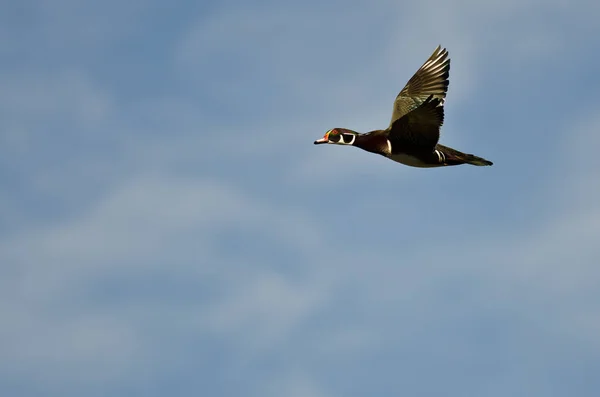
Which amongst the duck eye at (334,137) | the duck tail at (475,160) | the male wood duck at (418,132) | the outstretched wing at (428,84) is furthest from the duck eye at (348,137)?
the duck tail at (475,160)

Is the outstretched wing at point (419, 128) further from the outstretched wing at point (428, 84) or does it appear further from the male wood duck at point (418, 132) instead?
the outstretched wing at point (428, 84)

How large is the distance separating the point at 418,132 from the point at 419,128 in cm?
22

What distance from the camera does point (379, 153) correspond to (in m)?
31.5

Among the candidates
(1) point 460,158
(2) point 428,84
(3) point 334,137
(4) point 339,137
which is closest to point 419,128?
(1) point 460,158

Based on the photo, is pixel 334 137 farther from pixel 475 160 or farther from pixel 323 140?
pixel 475 160

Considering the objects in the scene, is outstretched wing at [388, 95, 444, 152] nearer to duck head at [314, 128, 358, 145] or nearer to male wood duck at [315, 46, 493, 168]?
male wood duck at [315, 46, 493, 168]

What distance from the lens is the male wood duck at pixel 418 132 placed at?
29328 millimetres

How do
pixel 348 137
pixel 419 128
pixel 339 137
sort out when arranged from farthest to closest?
pixel 339 137 → pixel 348 137 → pixel 419 128

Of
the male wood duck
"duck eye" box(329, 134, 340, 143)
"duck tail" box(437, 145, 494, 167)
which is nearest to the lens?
the male wood duck

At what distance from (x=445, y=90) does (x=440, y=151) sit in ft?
11.6

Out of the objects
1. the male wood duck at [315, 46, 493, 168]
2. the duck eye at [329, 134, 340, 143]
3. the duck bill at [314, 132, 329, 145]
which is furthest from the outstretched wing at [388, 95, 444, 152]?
the duck bill at [314, 132, 329, 145]

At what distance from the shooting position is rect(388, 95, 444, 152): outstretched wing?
29.0 meters

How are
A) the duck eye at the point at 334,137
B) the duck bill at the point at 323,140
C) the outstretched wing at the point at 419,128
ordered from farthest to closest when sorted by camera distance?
the duck bill at the point at 323,140 → the duck eye at the point at 334,137 → the outstretched wing at the point at 419,128

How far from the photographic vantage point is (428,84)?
34.1 metres
